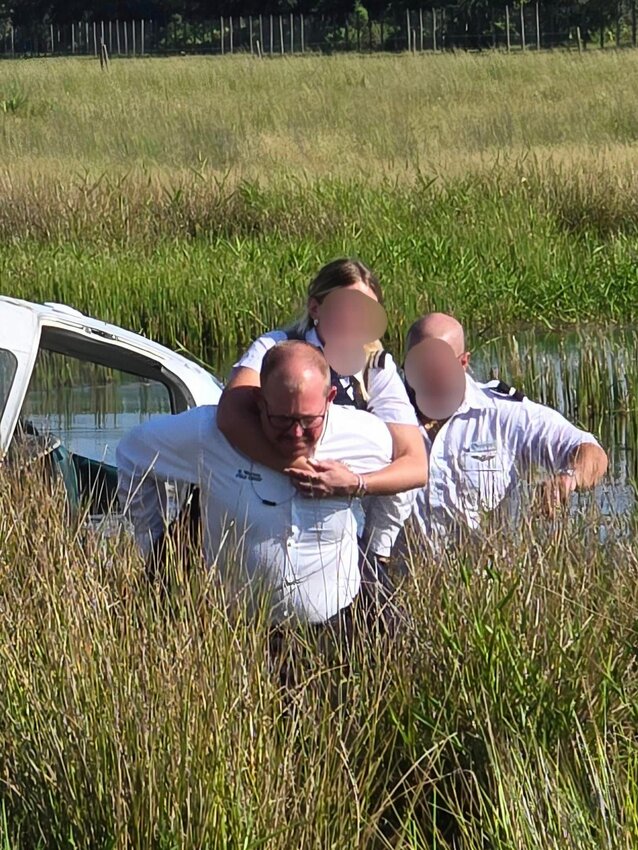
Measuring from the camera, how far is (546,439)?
16.5 ft

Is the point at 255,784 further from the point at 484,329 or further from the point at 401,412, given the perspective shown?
the point at 484,329

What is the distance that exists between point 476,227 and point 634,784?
11.4 m

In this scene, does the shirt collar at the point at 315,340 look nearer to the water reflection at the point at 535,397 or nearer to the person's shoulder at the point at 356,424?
the person's shoulder at the point at 356,424

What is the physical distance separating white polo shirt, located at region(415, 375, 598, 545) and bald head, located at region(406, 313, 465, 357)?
0.15 m

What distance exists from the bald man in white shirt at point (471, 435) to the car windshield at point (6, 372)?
1.41 meters

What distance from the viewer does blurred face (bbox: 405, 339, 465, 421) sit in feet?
15.8

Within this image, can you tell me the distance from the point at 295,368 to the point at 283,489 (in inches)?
13.5

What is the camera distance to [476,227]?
14.5 meters

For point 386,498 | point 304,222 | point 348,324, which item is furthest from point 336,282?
point 304,222

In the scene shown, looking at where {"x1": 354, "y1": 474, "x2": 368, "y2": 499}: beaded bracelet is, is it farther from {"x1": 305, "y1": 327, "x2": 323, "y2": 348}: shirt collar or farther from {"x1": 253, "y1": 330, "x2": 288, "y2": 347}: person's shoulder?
{"x1": 253, "y1": 330, "x2": 288, "y2": 347}: person's shoulder

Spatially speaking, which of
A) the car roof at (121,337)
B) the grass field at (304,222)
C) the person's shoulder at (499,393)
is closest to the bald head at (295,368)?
the person's shoulder at (499,393)

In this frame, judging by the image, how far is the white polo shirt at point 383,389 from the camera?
4.53 m

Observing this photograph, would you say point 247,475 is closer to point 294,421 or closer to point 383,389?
point 294,421

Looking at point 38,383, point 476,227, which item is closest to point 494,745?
point 38,383
